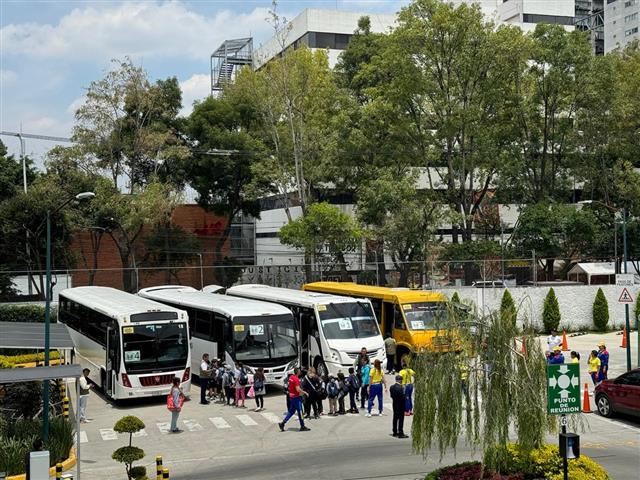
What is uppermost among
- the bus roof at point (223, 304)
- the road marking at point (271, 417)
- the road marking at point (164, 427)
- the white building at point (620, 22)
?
the white building at point (620, 22)

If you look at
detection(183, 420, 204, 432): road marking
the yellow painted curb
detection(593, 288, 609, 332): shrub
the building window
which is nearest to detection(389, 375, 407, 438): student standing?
detection(183, 420, 204, 432): road marking

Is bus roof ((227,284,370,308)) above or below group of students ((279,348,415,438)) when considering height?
above

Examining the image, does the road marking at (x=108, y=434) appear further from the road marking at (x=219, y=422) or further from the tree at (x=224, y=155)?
the tree at (x=224, y=155)

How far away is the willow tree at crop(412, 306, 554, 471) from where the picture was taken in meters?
12.4

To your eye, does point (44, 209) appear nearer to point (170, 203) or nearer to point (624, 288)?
point (170, 203)

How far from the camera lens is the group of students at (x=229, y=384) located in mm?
22906

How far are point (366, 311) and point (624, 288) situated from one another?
8802mm

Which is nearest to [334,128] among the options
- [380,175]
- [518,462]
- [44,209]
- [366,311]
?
[380,175]

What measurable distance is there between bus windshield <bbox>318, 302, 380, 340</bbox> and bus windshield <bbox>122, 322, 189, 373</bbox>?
4863 mm

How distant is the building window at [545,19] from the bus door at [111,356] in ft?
228

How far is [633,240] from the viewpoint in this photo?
50.4 m

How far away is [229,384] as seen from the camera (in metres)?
24.0

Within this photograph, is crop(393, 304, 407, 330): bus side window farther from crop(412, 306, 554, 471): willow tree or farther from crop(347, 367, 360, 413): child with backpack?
crop(412, 306, 554, 471): willow tree

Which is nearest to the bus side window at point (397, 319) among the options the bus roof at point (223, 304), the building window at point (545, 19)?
the bus roof at point (223, 304)
